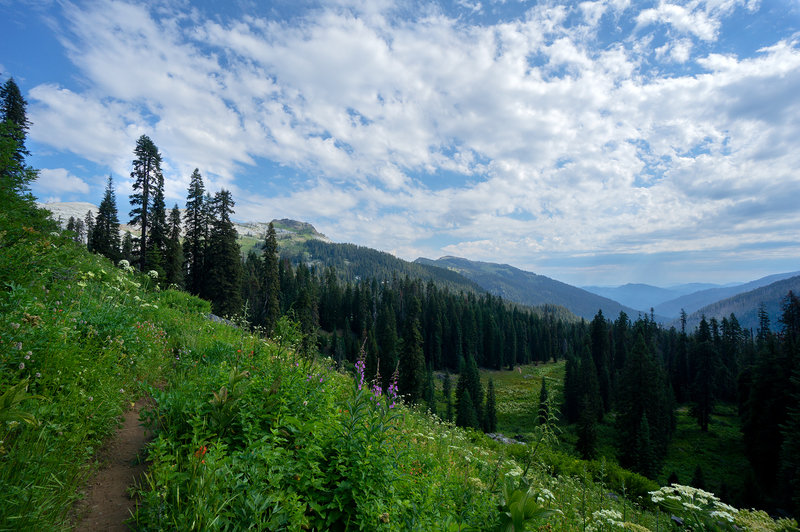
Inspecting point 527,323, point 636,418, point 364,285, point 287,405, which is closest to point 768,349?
point 636,418

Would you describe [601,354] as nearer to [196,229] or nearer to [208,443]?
[196,229]

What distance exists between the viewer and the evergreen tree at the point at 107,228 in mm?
46625

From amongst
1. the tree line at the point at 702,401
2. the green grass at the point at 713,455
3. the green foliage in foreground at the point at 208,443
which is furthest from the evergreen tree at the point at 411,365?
the green foliage in foreground at the point at 208,443

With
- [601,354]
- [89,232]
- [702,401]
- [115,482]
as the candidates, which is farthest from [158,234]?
[601,354]

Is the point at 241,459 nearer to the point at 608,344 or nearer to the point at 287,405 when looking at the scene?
the point at 287,405

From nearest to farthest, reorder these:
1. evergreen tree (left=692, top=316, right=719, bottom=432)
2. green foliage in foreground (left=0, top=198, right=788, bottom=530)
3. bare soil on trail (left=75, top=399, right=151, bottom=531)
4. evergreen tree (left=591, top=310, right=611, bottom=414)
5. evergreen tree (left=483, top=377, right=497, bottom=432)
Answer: green foliage in foreground (left=0, top=198, right=788, bottom=530)
bare soil on trail (left=75, top=399, right=151, bottom=531)
evergreen tree (left=483, top=377, right=497, bottom=432)
evergreen tree (left=692, top=316, right=719, bottom=432)
evergreen tree (left=591, top=310, right=611, bottom=414)

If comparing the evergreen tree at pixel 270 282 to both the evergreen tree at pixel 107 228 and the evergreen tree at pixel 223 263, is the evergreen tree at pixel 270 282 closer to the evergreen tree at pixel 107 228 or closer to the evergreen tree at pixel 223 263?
the evergreen tree at pixel 223 263

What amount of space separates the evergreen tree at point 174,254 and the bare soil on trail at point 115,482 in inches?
1366

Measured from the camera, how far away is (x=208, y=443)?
3473mm

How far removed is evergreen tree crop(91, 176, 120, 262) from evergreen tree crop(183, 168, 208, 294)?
21327 millimetres

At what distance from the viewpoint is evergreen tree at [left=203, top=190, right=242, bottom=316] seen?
103 ft

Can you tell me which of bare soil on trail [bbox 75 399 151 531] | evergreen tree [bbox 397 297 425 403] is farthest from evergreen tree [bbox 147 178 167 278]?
bare soil on trail [bbox 75 399 151 531]

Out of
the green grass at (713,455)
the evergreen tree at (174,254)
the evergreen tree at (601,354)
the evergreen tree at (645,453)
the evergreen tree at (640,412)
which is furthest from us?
the evergreen tree at (601,354)

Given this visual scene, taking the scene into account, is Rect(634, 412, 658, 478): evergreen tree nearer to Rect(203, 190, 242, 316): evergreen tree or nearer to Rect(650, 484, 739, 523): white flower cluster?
Rect(650, 484, 739, 523): white flower cluster
